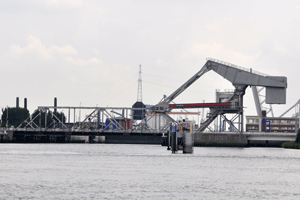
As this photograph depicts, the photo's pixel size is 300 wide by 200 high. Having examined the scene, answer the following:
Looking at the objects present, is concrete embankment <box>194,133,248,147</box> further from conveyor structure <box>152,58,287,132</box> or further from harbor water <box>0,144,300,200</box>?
harbor water <box>0,144,300,200</box>

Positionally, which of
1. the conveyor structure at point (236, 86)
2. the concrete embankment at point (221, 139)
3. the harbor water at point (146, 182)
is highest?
the conveyor structure at point (236, 86)

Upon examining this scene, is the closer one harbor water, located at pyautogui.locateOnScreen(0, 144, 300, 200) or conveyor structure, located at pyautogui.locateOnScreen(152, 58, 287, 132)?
harbor water, located at pyautogui.locateOnScreen(0, 144, 300, 200)

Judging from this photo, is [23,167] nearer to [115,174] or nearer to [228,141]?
[115,174]

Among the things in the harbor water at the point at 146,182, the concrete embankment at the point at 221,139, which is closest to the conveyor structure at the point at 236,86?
the concrete embankment at the point at 221,139

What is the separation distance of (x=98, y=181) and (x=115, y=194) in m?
7.19

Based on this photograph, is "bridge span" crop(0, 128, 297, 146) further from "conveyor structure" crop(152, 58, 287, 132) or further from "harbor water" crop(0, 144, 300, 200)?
"harbor water" crop(0, 144, 300, 200)

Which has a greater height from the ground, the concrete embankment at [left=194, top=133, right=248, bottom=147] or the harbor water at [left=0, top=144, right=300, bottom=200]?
the concrete embankment at [left=194, top=133, right=248, bottom=147]

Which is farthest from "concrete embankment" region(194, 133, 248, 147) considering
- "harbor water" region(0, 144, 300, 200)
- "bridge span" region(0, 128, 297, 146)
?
"harbor water" region(0, 144, 300, 200)

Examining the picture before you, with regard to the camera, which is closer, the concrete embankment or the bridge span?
the concrete embankment

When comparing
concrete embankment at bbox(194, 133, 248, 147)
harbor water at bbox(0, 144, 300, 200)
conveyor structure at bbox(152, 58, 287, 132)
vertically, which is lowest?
harbor water at bbox(0, 144, 300, 200)

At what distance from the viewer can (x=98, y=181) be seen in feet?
143

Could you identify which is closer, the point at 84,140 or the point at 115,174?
the point at 115,174

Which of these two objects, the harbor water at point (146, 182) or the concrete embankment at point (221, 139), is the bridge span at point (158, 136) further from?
the harbor water at point (146, 182)

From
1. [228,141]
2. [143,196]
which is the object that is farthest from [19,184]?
[228,141]
